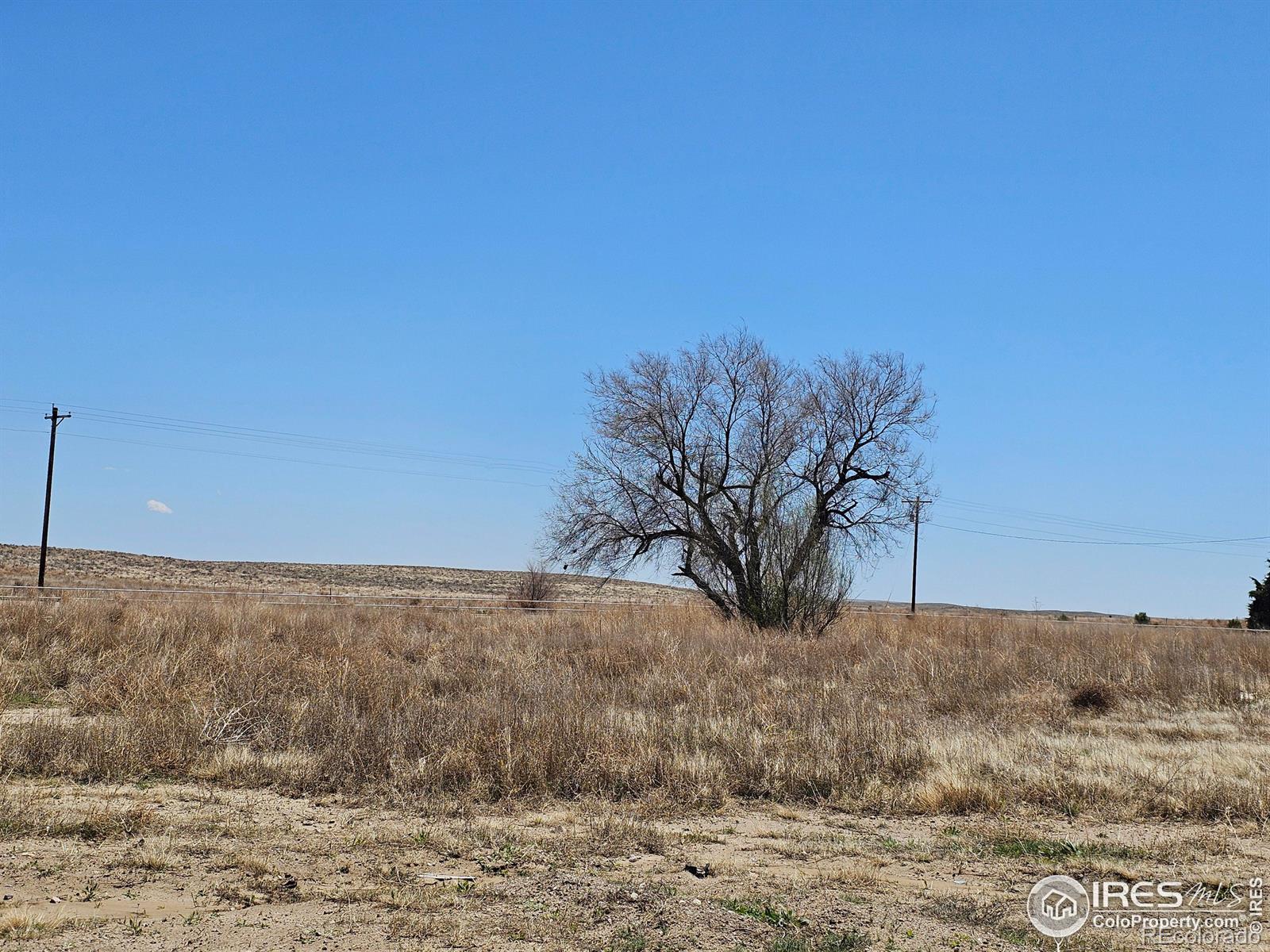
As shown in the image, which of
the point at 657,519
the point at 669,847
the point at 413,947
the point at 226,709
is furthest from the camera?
the point at 657,519

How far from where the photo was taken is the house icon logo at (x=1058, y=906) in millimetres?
5078

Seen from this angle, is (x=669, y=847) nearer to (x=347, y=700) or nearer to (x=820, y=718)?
(x=820, y=718)

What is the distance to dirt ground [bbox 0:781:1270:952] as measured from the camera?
481cm

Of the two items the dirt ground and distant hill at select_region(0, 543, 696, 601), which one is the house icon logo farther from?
distant hill at select_region(0, 543, 696, 601)

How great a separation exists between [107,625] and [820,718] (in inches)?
473

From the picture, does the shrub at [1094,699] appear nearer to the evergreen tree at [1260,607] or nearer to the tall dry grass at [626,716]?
the tall dry grass at [626,716]

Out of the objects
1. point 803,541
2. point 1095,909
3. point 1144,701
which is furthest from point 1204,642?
point 1095,909

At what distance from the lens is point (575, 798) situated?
7898mm

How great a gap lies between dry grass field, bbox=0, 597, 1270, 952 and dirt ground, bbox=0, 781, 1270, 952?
0.08 ft

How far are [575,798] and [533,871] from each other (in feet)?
6.79

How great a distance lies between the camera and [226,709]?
9891 mm

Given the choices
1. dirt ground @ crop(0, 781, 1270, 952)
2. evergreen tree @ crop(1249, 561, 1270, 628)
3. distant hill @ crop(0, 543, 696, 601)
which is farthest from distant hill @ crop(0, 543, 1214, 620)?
Answer: dirt ground @ crop(0, 781, 1270, 952)

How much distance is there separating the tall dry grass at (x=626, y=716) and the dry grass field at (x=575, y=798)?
4 cm

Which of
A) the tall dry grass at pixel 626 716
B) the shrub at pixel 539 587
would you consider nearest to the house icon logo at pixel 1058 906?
the tall dry grass at pixel 626 716
